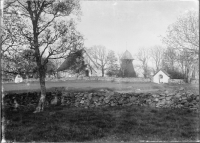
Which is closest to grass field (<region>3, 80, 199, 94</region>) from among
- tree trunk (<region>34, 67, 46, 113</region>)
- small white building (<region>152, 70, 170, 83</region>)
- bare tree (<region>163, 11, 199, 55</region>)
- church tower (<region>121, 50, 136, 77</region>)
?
tree trunk (<region>34, 67, 46, 113</region>)

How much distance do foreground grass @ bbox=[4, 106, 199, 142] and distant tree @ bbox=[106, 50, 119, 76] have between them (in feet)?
6.44

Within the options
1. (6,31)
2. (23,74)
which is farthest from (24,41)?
(23,74)

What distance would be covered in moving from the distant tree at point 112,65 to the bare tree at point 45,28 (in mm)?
1615

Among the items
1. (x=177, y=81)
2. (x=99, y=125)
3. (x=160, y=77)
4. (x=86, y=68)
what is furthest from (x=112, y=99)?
(x=177, y=81)

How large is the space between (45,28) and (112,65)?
3.74 meters

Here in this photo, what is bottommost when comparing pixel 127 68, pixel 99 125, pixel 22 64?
pixel 99 125

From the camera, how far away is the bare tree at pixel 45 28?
702cm

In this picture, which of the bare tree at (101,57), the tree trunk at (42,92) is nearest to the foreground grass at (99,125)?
the tree trunk at (42,92)

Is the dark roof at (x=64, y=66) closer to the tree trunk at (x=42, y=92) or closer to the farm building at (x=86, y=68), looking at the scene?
the farm building at (x=86, y=68)

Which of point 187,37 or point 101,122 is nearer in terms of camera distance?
A: point 101,122

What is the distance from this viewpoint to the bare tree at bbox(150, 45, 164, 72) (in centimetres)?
677

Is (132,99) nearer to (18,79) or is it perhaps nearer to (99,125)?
(99,125)

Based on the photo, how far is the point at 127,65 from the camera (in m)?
6.71

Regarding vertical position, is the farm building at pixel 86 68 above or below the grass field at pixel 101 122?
above
